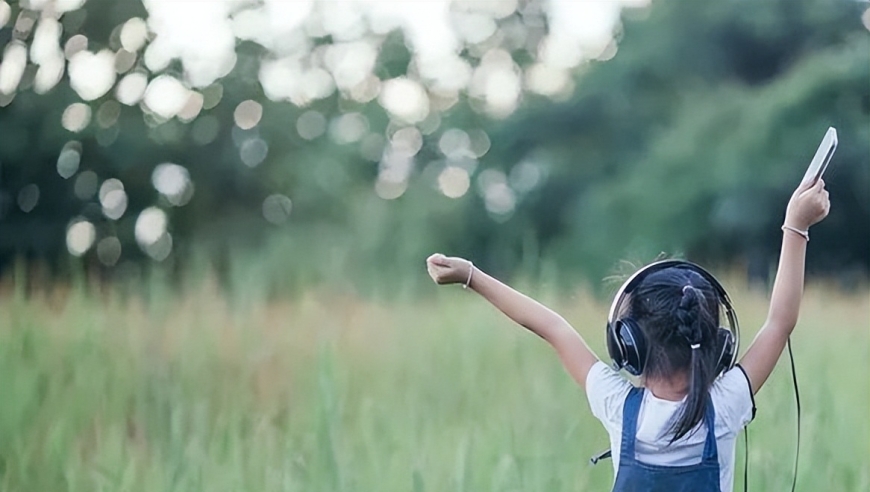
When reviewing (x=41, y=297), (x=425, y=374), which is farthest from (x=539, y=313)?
(x=41, y=297)

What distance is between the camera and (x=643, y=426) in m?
1.29

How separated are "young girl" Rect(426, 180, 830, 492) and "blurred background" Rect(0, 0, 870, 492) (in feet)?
2.08

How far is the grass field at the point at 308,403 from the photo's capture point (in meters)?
1.84

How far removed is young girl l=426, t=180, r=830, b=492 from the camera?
1282 millimetres

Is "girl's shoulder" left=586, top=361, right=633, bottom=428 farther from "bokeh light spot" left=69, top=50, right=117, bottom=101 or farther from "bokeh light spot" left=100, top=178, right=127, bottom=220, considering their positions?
"bokeh light spot" left=69, top=50, right=117, bottom=101

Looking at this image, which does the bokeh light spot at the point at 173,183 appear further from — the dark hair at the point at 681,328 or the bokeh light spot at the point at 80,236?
the dark hair at the point at 681,328

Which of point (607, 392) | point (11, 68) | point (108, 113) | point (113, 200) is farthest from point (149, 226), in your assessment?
point (607, 392)

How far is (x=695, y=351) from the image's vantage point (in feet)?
4.21

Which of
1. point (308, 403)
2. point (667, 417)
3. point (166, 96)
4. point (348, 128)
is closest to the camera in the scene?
point (667, 417)

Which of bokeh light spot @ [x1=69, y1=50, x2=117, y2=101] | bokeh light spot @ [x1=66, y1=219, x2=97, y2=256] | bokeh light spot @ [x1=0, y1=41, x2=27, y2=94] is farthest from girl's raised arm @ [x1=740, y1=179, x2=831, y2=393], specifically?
bokeh light spot @ [x1=0, y1=41, x2=27, y2=94]

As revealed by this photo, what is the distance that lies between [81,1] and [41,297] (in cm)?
60

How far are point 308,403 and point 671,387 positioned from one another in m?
0.83

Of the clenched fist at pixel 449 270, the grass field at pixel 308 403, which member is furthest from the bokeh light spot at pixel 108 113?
the clenched fist at pixel 449 270

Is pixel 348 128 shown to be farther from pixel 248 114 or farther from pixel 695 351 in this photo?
pixel 695 351
